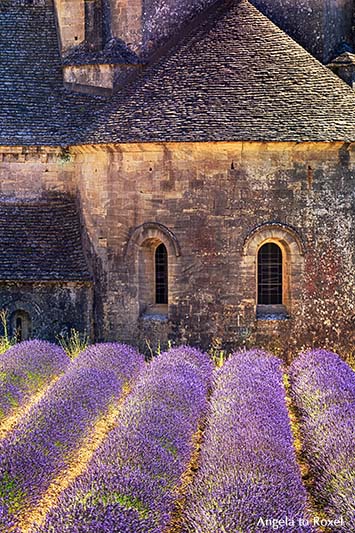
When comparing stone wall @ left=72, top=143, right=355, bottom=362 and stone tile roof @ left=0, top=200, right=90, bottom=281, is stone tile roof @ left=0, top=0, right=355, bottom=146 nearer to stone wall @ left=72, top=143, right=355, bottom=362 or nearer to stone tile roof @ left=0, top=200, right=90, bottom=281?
stone wall @ left=72, top=143, right=355, bottom=362

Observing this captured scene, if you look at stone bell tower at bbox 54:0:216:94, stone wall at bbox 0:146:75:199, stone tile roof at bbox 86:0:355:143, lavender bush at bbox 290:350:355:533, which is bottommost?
lavender bush at bbox 290:350:355:533

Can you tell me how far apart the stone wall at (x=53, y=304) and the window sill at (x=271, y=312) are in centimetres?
326

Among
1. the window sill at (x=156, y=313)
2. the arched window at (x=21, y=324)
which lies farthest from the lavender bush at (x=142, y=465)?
the arched window at (x=21, y=324)

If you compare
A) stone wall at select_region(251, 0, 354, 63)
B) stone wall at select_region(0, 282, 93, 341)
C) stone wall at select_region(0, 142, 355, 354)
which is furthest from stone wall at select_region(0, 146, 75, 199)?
stone wall at select_region(251, 0, 354, 63)

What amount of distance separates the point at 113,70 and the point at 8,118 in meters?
2.39

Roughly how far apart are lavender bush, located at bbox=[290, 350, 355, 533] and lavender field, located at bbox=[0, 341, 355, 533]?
0.9 inches

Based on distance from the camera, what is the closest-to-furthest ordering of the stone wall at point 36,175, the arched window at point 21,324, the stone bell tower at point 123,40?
the arched window at point 21,324 → the stone wall at point 36,175 → the stone bell tower at point 123,40

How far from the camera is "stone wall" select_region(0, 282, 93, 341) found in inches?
614

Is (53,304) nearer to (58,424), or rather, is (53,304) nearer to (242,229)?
(242,229)

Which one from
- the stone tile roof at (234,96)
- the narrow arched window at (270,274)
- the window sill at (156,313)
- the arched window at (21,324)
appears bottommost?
the arched window at (21,324)

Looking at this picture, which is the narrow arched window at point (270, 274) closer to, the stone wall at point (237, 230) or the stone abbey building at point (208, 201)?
the stone abbey building at point (208, 201)

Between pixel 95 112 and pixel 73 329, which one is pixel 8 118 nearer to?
pixel 95 112

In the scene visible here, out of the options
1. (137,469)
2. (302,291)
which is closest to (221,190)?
(302,291)

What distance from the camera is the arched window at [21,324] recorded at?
620 inches
